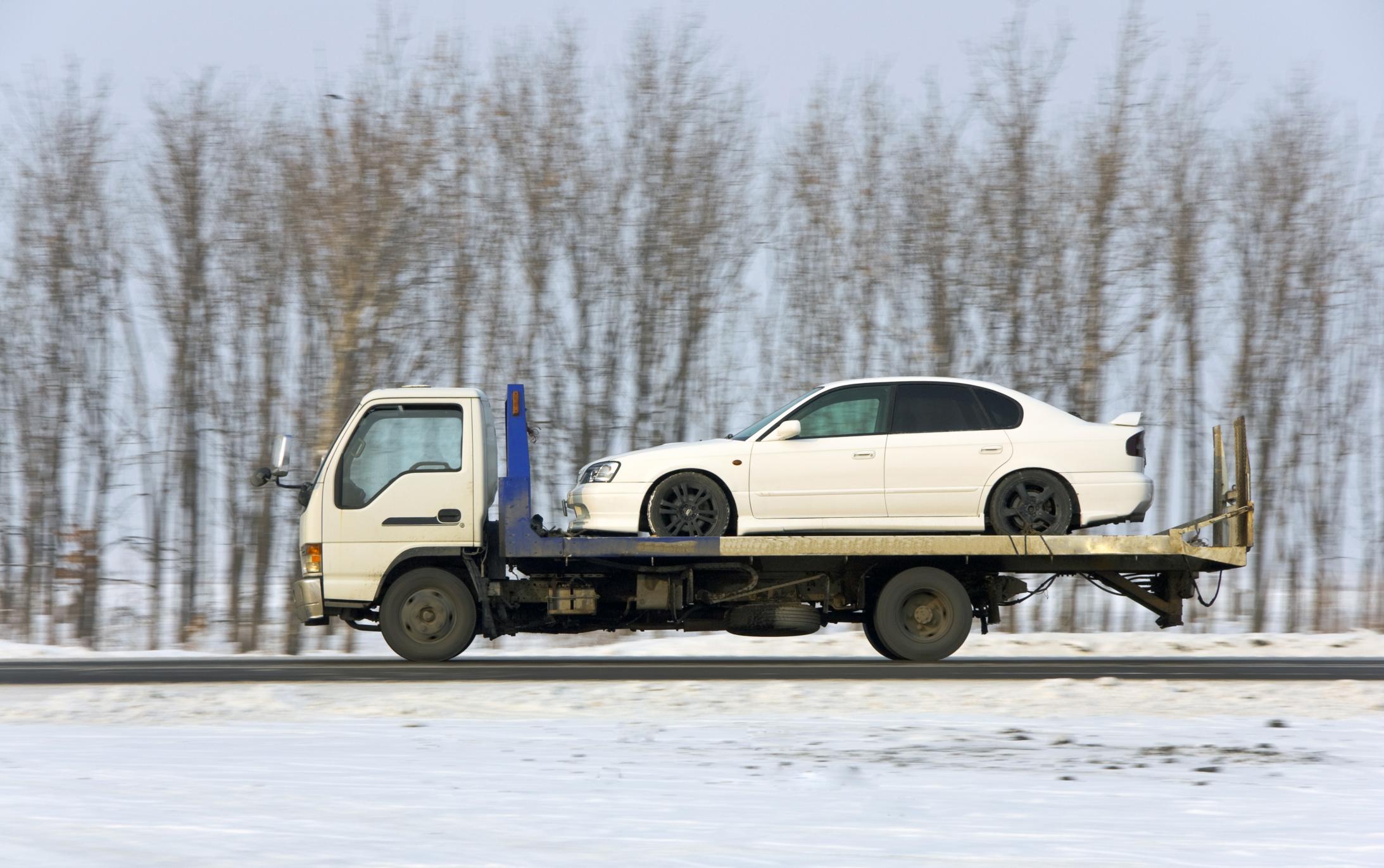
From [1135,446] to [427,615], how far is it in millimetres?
6335

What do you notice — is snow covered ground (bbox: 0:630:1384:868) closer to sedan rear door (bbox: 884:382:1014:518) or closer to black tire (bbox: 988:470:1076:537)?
black tire (bbox: 988:470:1076:537)

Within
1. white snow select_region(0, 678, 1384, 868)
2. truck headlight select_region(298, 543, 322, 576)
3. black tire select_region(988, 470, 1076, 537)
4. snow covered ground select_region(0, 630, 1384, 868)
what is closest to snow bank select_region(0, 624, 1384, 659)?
black tire select_region(988, 470, 1076, 537)

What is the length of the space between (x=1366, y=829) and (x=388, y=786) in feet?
14.0

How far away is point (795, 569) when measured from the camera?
40.4 feet

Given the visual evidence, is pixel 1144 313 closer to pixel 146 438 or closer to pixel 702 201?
pixel 702 201

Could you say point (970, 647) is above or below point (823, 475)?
below

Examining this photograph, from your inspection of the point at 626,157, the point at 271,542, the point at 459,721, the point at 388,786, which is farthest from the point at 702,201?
the point at 388,786

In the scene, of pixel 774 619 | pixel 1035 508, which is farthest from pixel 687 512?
pixel 1035 508

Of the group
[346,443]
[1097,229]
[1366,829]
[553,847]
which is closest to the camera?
[553,847]

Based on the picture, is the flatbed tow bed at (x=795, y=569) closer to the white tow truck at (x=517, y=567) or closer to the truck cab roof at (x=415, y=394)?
the white tow truck at (x=517, y=567)

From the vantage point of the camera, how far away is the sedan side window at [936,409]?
39.2 ft

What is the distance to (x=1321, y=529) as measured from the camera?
18828 mm

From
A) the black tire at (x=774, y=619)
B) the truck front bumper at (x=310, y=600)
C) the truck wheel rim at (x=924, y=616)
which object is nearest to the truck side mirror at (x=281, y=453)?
the truck front bumper at (x=310, y=600)

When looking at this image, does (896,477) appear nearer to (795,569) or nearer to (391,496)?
(795,569)
